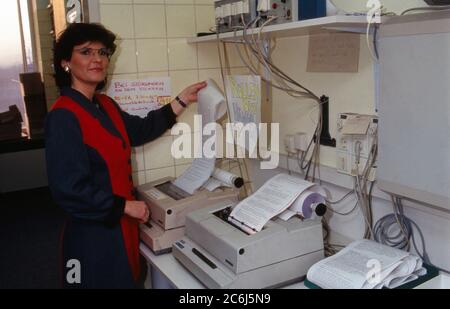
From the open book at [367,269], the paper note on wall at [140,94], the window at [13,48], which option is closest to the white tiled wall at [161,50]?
the paper note on wall at [140,94]

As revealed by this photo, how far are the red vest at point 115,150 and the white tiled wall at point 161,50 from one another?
21 cm

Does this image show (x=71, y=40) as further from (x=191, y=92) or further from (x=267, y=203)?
(x=267, y=203)

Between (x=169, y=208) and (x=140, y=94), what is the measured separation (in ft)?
1.90

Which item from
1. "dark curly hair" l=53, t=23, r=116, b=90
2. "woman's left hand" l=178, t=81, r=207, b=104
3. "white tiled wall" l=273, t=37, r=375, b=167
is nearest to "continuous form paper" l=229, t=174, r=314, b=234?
"white tiled wall" l=273, t=37, r=375, b=167

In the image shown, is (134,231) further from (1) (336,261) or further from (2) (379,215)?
(2) (379,215)

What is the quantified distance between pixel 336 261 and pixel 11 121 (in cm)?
447

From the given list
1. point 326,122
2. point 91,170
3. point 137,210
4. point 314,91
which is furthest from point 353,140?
point 91,170

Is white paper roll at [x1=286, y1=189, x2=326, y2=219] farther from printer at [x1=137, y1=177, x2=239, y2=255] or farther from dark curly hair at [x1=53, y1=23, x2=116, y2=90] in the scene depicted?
dark curly hair at [x1=53, y1=23, x2=116, y2=90]

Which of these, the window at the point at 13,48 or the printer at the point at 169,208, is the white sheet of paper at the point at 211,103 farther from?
the window at the point at 13,48

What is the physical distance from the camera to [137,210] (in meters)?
1.72

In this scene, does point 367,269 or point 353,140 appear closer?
point 367,269

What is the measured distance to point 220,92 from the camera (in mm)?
1997

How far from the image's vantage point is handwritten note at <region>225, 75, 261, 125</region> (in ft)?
6.04
